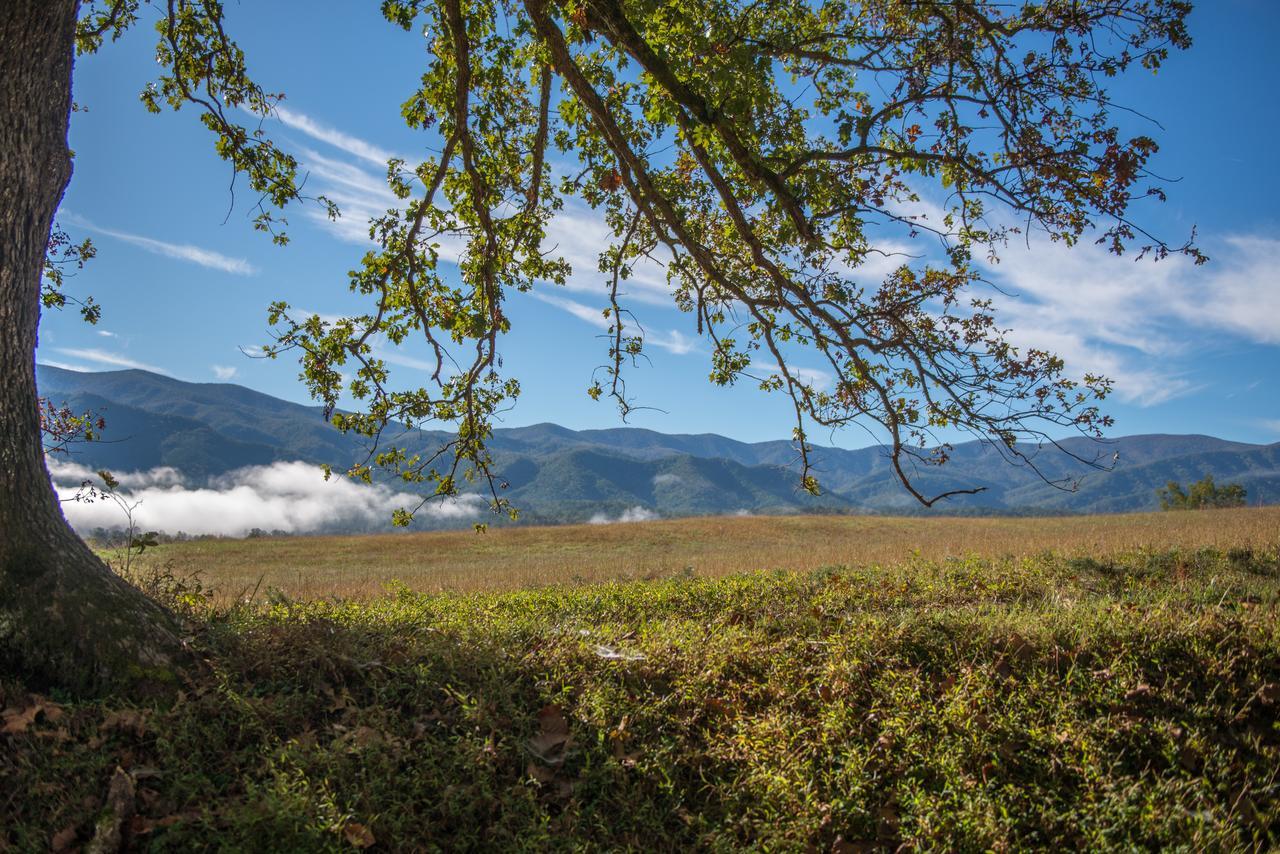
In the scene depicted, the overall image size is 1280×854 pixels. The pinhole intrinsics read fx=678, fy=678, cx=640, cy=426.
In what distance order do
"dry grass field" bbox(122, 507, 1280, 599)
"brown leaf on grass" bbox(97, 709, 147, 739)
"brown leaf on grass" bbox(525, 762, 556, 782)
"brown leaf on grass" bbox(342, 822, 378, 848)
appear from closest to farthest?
"brown leaf on grass" bbox(342, 822, 378, 848) → "brown leaf on grass" bbox(97, 709, 147, 739) → "brown leaf on grass" bbox(525, 762, 556, 782) → "dry grass field" bbox(122, 507, 1280, 599)

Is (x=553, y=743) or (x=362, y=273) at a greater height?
(x=362, y=273)

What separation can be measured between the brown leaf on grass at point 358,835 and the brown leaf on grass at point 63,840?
1391mm

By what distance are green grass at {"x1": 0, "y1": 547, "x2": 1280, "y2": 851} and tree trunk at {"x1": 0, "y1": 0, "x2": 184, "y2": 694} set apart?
13.1 inches

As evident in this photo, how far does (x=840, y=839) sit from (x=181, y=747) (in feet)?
13.6

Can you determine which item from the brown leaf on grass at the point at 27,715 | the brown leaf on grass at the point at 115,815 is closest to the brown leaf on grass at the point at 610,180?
the brown leaf on grass at the point at 27,715

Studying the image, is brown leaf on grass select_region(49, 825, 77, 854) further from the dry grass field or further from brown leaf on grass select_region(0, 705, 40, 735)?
the dry grass field

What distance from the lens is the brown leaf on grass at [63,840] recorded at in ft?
11.6

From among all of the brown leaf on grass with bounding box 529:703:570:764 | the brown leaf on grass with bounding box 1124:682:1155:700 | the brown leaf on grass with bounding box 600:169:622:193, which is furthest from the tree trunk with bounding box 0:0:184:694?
the brown leaf on grass with bounding box 1124:682:1155:700

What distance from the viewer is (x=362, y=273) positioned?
29.7 feet

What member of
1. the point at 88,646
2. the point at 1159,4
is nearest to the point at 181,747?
the point at 88,646

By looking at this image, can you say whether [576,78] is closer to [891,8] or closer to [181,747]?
[891,8]

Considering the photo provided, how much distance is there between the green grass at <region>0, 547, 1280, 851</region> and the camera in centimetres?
399

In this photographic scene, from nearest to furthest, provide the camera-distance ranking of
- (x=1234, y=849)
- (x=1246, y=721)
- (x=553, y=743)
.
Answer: (x=1234, y=849)
(x=553, y=743)
(x=1246, y=721)

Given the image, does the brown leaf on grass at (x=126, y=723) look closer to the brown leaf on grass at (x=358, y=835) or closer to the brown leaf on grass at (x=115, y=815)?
the brown leaf on grass at (x=115, y=815)
